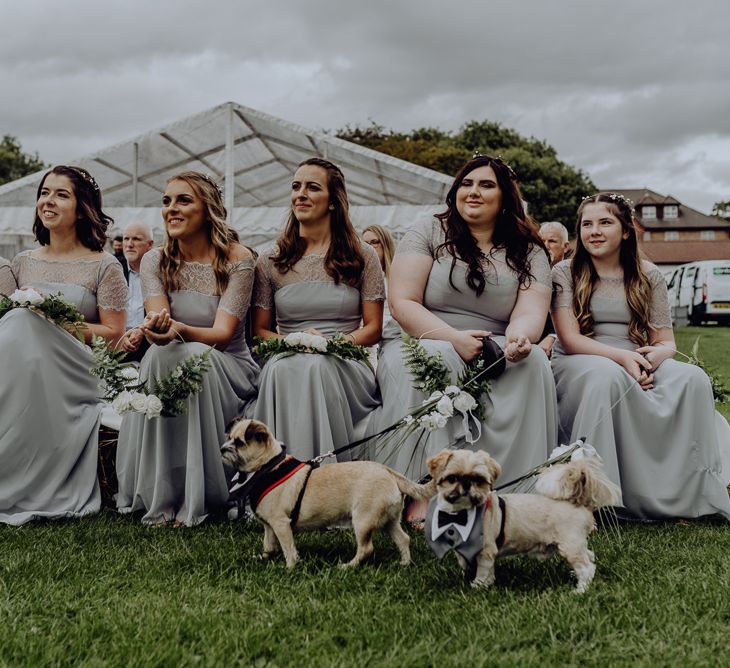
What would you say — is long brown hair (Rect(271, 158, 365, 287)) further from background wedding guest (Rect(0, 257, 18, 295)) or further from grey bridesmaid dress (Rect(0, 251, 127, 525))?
background wedding guest (Rect(0, 257, 18, 295))

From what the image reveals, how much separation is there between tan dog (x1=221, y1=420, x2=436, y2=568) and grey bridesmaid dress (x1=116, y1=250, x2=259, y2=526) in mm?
1093

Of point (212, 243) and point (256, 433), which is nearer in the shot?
point (256, 433)

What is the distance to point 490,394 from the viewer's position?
182 inches

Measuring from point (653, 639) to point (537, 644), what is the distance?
16.9 inches

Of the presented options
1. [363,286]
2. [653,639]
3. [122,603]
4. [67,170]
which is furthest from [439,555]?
[67,170]

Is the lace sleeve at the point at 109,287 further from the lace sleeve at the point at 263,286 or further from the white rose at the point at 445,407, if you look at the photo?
the white rose at the point at 445,407

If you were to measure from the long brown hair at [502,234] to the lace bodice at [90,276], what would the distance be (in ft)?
7.86

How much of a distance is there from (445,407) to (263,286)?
1867 mm

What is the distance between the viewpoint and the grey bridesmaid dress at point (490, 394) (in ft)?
14.9

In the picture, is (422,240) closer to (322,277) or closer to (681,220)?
(322,277)

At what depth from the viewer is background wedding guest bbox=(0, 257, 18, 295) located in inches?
221

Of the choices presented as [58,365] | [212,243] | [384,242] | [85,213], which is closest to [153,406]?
[58,365]

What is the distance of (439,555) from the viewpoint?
323cm

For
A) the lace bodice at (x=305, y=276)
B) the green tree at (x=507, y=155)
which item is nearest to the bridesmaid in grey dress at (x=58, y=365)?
the lace bodice at (x=305, y=276)
